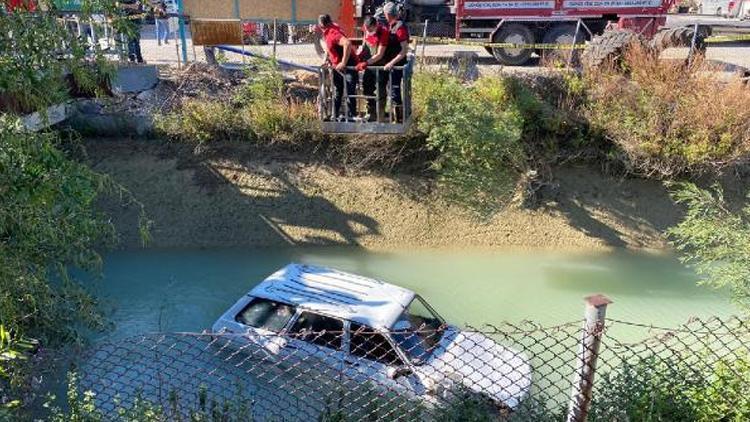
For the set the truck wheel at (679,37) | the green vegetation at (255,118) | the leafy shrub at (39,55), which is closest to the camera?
the leafy shrub at (39,55)

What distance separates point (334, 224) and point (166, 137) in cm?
413

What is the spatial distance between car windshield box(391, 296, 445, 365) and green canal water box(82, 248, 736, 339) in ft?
4.90

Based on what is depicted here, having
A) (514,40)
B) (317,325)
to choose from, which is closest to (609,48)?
(514,40)

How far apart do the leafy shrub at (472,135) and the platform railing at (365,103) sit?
6.27ft

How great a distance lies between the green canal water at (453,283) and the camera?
9914 mm

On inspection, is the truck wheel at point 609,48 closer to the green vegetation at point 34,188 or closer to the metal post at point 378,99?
the metal post at point 378,99

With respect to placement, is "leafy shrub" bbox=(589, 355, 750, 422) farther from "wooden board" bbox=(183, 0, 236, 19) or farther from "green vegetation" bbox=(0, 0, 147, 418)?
"wooden board" bbox=(183, 0, 236, 19)

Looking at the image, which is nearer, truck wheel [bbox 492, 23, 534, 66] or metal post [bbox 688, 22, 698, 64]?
metal post [bbox 688, 22, 698, 64]

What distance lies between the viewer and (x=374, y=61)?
9445 mm

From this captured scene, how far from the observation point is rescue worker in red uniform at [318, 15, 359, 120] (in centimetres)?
948

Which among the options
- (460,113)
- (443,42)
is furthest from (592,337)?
(443,42)

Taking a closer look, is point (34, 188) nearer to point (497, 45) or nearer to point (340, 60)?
point (340, 60)

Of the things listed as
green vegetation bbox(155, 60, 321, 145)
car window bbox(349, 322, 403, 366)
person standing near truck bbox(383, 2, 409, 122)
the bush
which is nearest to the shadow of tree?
the bush

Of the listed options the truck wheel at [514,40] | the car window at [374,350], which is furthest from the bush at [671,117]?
the car window at [374,350]
